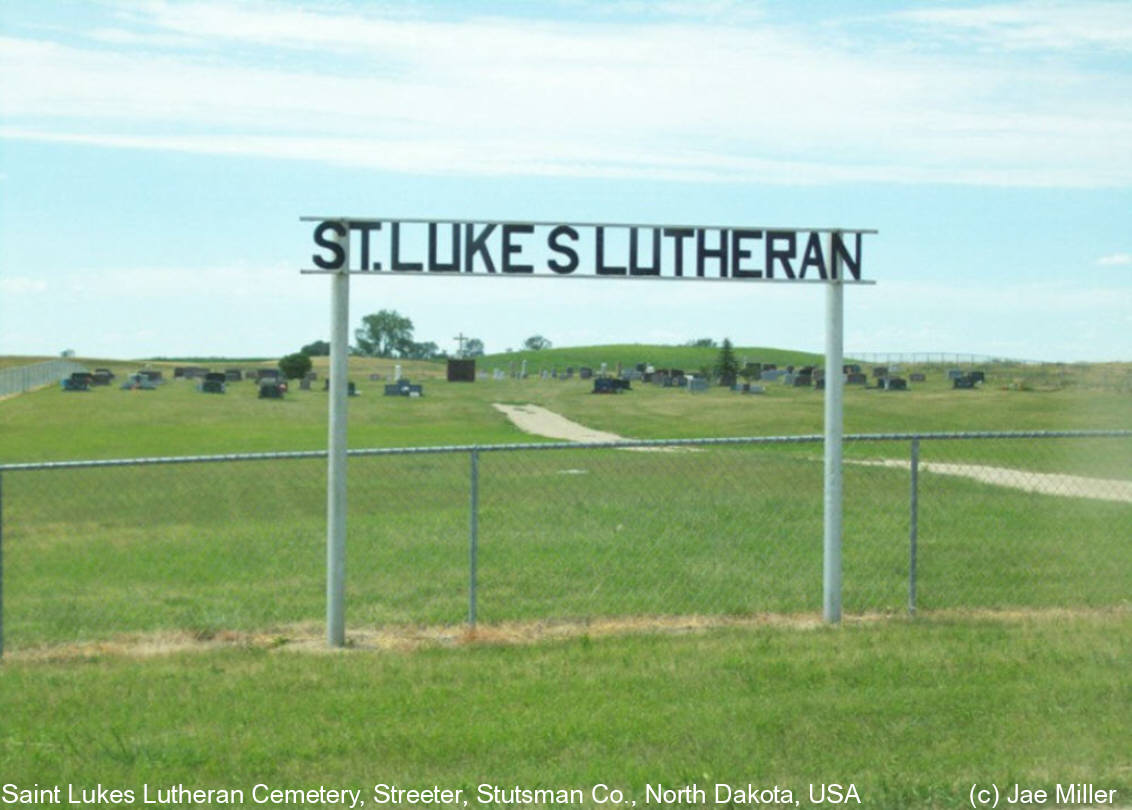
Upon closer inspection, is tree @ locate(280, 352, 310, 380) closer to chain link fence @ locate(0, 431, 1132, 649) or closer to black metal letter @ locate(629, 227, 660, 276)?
chain link fence @ locate(0, 431, 1132, 649)

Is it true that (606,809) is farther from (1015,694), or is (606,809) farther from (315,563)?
(315,563)

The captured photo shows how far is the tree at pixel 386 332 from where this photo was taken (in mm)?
57284

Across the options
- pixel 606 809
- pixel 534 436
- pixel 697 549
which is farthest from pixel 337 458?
pixel 534 436

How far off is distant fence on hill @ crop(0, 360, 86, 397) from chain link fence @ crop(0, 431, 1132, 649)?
42.1 meters

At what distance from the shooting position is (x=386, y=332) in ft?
199

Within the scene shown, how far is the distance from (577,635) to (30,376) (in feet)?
219

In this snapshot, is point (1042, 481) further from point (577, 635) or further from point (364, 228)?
point (364, 228)

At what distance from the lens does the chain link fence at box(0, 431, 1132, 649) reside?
10836 mm

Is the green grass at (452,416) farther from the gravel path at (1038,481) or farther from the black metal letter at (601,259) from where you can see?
the black metal letter at (601,259)

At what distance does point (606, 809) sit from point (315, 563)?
9.00 metres

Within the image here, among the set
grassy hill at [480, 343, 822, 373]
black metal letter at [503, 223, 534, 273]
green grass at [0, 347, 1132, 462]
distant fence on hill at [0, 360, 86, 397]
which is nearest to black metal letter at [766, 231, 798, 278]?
black metal letter at [503, 223, 534, 273]

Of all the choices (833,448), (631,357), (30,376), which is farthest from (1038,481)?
(631,357)

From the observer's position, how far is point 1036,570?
1271 cm

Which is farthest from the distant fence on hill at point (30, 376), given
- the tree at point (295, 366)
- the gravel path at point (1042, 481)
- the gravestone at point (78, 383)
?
the gravel path at point (1042, 481)
